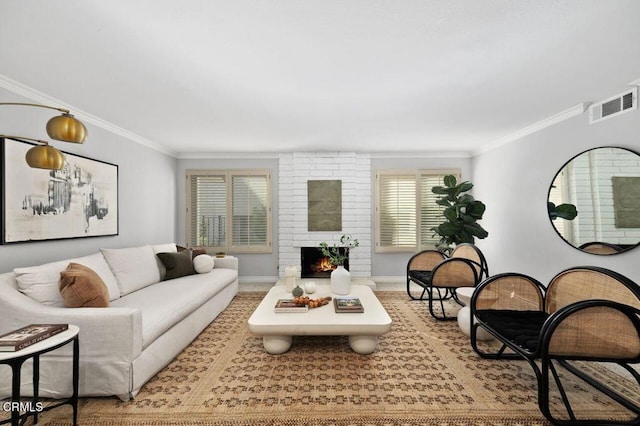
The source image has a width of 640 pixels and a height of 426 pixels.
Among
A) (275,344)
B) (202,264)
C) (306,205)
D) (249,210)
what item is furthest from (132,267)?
(306,205)

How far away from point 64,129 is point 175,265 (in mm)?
2472

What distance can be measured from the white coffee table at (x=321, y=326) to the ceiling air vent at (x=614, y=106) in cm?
302

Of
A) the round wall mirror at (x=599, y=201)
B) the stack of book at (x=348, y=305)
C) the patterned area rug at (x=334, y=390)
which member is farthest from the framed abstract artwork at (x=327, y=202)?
the round wall mirror at (x=599, y=201)

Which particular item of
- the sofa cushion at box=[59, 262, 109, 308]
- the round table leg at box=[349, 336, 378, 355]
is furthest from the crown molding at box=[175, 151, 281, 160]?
the round table leg at box=[349, 336, 378, 355]

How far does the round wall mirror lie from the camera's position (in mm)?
2941

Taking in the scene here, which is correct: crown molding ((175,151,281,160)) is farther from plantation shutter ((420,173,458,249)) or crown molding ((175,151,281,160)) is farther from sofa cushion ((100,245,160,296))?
plantation shutter ((420,173,458,249))

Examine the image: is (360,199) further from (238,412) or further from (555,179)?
(238,412)

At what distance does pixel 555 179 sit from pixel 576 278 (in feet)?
5.70

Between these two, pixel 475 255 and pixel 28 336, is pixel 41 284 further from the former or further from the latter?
pixel 475 255

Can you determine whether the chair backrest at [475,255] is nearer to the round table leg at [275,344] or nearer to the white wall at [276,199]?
the white wall at [276,199]

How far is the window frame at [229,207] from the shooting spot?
19.5 feet

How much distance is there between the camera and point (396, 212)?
5.98m

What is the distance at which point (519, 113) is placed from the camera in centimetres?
375

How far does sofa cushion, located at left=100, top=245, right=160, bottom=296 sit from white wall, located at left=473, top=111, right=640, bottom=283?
4942 mm
